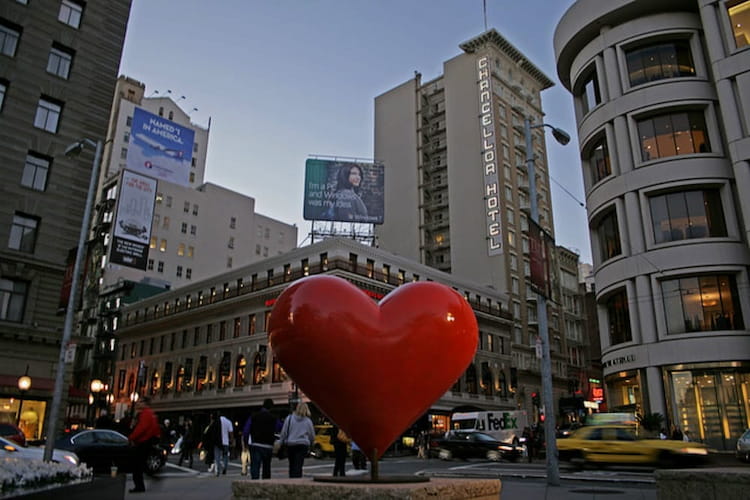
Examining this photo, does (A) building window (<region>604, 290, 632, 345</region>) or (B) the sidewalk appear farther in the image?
(A) building window (<region>604, 290, 632, 345</region>)

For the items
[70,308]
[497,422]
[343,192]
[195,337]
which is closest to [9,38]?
[70,308]

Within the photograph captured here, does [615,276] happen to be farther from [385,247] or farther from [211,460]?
[385,247]

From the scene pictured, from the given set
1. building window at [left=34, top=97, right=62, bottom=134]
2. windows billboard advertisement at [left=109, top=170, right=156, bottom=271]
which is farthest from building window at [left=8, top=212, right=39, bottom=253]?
windows billboard advertisement at [left=109, top=170, right=156, bottom=271]

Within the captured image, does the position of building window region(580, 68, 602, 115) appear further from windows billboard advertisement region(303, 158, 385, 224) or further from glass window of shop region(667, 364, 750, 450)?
windows billboard advertisement region(303, 158, 385, 224)

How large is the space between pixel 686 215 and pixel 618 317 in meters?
7.03

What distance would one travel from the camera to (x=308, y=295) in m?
5.39

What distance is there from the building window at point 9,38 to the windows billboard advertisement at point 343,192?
89.4ft

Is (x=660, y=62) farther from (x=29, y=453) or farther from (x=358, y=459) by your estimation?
(x=29, y=453)

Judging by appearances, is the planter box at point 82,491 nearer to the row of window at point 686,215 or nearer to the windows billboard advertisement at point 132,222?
the windows billboard advertisement at point 132,222

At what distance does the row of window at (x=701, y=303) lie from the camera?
30.4 m

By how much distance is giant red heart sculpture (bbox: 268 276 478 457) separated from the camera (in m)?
5.22

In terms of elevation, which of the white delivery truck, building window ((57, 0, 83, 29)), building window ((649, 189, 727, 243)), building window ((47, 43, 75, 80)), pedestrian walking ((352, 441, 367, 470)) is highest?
building window ((57, 0, 83, 29))

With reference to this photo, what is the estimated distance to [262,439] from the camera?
10.7m

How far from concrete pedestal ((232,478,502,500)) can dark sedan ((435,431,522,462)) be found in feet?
86.4
